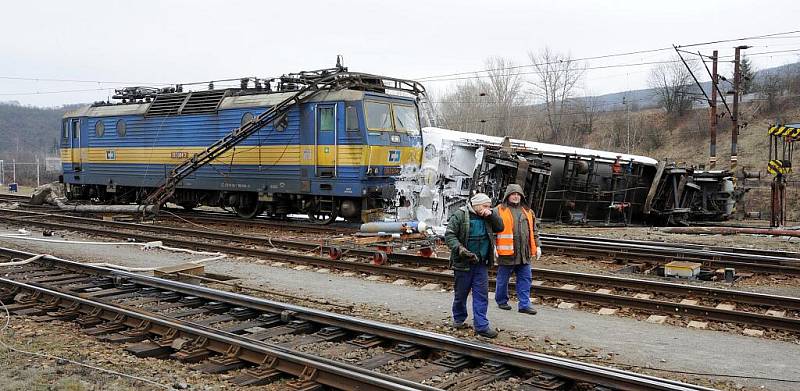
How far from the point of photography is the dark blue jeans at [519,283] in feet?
27.9

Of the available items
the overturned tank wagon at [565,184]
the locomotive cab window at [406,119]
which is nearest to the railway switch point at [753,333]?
the overturned tank wagon at [565,184]

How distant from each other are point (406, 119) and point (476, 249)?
1112 centimetres

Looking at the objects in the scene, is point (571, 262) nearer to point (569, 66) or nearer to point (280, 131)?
Answer: point (280, 131)

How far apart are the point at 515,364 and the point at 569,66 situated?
55594mm

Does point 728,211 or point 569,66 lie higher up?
point 569,66

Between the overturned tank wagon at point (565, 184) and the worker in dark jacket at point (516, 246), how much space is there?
894 centimetres

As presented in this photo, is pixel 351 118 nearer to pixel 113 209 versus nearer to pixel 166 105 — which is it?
pixel 166 105

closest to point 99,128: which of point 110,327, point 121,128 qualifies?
point 121,128

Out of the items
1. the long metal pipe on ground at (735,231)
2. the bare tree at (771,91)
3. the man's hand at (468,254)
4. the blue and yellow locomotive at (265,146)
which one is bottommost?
the long metal pipe on ground at (735,231)

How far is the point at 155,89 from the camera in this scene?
23078 millimetres

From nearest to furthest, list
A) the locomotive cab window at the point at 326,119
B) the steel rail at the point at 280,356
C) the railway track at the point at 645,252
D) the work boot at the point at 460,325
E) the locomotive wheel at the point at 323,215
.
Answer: the steel rail at the point at 280,356 → the work boot at the point at 460,325 → the railway track at the point at 645,252 → the locomotive cab window at the point at 326,119 → the locomotive wheel at the point at 323,215

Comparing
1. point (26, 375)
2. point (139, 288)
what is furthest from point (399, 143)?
point (26, 375)

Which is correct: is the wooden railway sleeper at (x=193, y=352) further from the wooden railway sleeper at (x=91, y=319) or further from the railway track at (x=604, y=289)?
the railway track at (x=604, y=289)

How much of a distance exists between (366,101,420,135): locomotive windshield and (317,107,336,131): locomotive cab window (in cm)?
93
